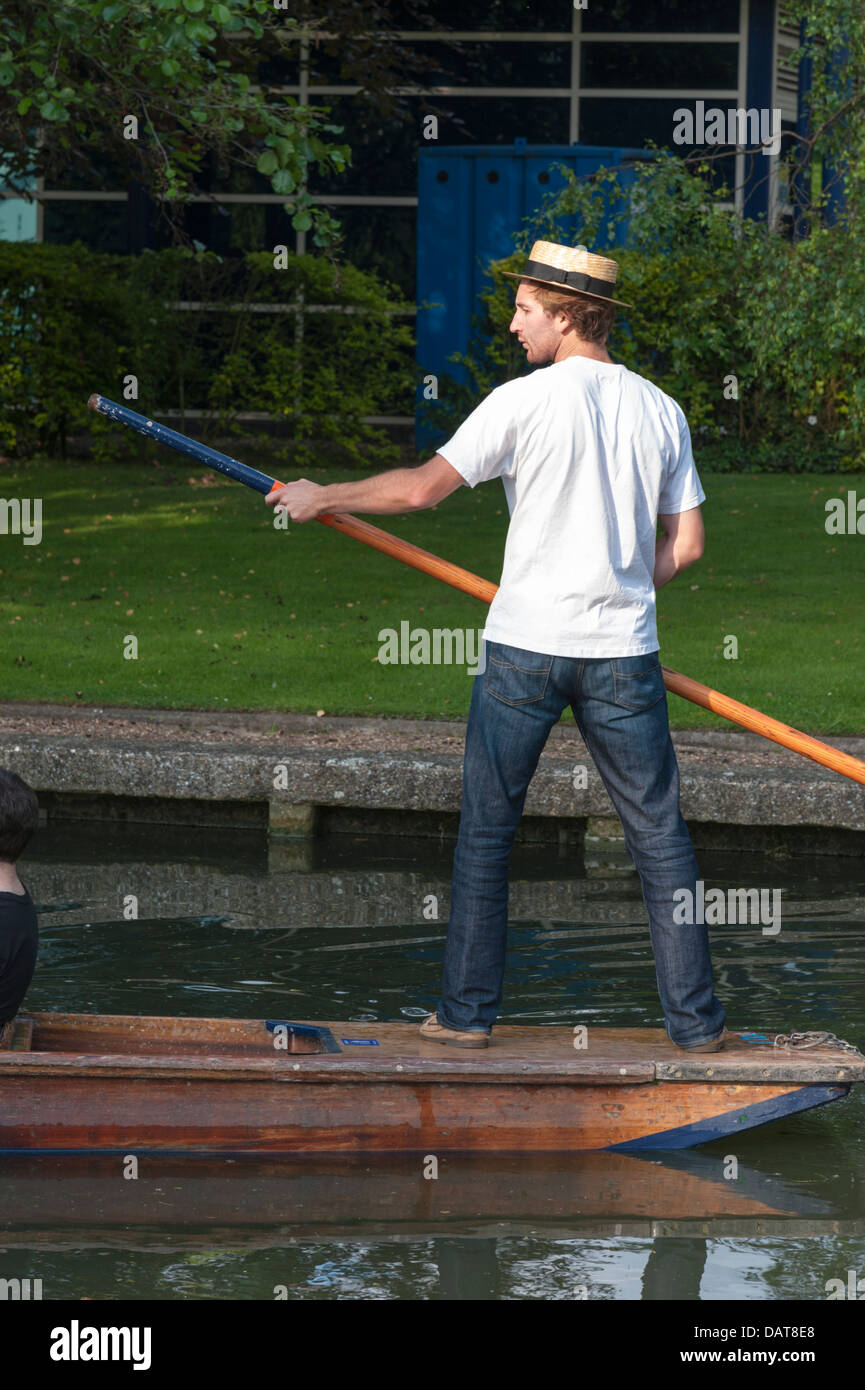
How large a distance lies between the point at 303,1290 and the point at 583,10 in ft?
54.3

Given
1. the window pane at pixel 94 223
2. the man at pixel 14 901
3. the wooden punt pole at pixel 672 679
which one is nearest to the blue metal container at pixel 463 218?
the window pane at pixel 94 223

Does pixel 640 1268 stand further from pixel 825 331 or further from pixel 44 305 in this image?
pixel 44 305

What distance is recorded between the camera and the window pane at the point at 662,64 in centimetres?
1855

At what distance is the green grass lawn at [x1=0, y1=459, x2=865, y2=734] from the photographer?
9094 mm

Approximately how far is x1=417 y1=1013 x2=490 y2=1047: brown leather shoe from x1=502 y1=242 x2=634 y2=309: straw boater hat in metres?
1.84

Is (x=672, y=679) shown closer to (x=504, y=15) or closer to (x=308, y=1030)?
(x=308, y=1030)

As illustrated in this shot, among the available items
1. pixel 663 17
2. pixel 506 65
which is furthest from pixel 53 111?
pixel 663 17

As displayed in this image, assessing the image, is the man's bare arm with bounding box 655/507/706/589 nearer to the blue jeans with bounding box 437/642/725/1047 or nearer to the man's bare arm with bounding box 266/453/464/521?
the blue jeans with bounding box 437/642/725/1047

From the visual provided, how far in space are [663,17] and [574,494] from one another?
15458 millimetres

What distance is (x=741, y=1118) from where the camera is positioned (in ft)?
15.5

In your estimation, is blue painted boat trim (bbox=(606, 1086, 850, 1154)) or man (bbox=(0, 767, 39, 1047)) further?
blue painted boat trim (bbox=(606, 1086, 850, 1154))

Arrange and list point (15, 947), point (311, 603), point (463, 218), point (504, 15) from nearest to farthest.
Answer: point (15, 947)
point (311, 603)
point (463, 218)
point (504, 15)

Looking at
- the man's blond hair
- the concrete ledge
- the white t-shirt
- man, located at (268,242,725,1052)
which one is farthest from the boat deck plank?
the concrete ledge
